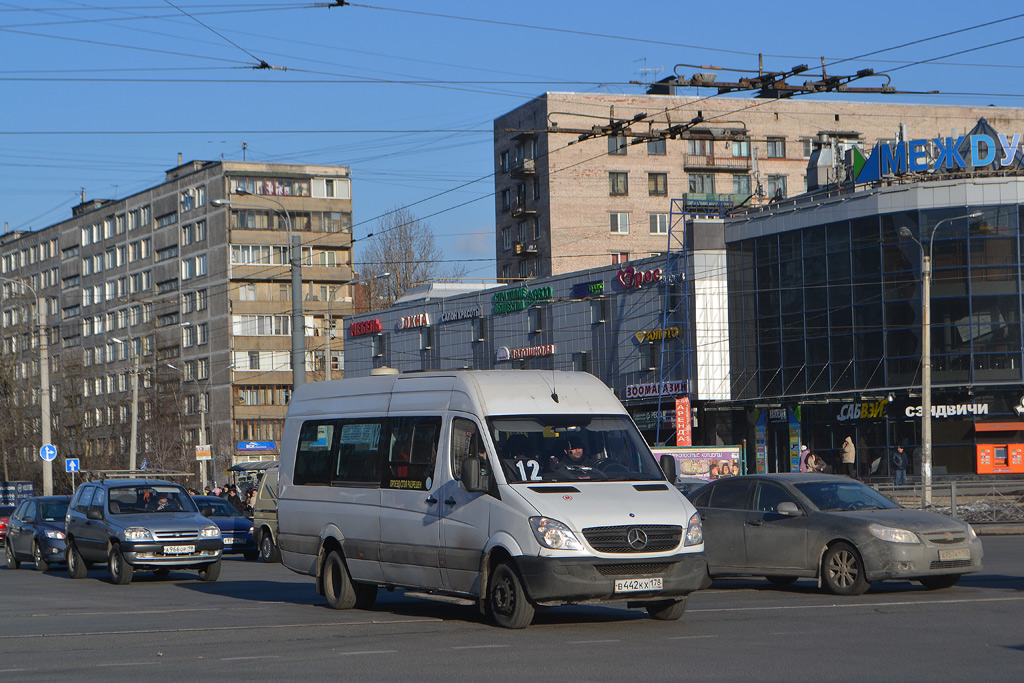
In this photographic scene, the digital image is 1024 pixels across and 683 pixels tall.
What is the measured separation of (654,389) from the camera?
200ft

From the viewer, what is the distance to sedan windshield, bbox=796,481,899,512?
1569 centimetres

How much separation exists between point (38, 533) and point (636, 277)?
38.6m

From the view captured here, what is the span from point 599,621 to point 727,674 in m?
3.82

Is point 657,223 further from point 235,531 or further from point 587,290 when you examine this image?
point 235,531

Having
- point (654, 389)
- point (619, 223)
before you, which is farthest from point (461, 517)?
point (619, 223)

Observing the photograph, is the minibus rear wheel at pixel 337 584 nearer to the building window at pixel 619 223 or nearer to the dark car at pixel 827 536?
the dark car at pixel 827 536

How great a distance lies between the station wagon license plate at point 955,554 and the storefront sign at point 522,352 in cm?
5211

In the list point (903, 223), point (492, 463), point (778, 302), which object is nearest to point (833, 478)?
point (492, 463)

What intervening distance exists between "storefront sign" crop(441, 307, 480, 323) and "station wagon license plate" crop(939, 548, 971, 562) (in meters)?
57.5

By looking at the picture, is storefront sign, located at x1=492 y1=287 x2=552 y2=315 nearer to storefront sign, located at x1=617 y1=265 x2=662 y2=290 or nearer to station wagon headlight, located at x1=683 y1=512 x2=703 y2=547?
storefront sign, located at x1=617 y1=265 x2=662 y2=290

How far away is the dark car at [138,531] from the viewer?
20984mm

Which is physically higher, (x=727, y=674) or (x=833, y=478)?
(x=833, y=478)

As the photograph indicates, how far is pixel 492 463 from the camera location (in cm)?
1263

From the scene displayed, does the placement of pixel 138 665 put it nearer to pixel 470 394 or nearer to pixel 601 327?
pixel 470 394
